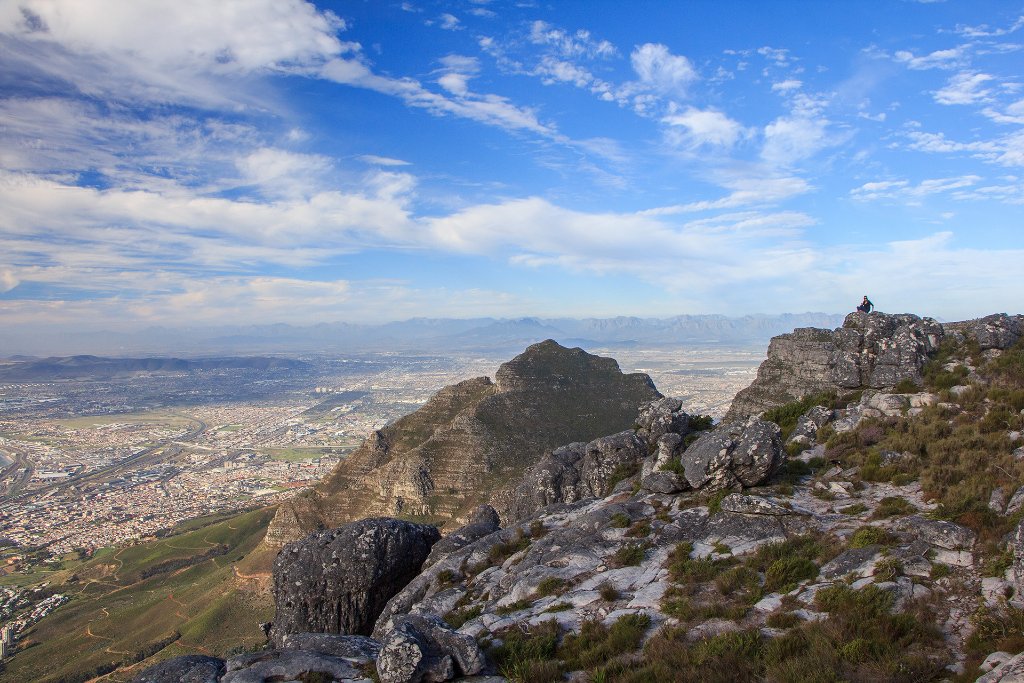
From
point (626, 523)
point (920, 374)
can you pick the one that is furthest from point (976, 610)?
point (920, 374)

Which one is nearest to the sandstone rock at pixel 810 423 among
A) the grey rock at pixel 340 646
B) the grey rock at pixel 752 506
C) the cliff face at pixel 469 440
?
the grey rock at pixel 752 506

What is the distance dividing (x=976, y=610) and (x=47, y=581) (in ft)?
296

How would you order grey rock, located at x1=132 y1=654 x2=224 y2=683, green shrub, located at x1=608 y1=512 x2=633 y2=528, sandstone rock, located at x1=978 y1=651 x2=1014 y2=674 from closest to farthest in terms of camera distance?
sandstone rock, located at x1=978 y1=651 x2=1014 y2=674 → grey rock, located at x1=132 y1=654 x2=224 y2=683 → green shrub, located at x1=608 y1=512 x2=633 y2=528

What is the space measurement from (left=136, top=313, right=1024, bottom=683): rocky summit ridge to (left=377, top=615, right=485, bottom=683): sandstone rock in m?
0.04

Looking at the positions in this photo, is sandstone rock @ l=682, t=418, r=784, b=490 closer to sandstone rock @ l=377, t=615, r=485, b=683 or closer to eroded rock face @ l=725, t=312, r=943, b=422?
sandstone rock @ l=377, t=615, r=485, b=683

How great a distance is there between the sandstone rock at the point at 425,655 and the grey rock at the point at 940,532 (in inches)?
400

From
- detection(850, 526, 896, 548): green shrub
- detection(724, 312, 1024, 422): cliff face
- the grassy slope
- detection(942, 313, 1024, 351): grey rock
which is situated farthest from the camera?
the grassy slope

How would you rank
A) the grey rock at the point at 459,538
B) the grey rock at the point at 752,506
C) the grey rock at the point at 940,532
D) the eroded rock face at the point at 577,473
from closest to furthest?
1. the grey rock at the point at 940,532
2. the grey rock at the point at 752,506
3. the grey rock at the point at 459,538
4. the eroded rock face at the point at 577,473

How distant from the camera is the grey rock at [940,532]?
37.6 feet

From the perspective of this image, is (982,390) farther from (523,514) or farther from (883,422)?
(523,514)

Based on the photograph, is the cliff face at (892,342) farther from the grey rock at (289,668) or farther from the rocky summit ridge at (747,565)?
the grey rock at (289,668)

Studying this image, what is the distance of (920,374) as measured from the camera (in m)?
22.9

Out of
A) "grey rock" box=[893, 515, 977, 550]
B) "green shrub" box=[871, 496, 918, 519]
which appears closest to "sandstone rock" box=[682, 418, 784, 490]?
"green shrub" box=[871, 496, 918, 519]

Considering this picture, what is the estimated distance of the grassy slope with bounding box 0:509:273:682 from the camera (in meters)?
45.6
